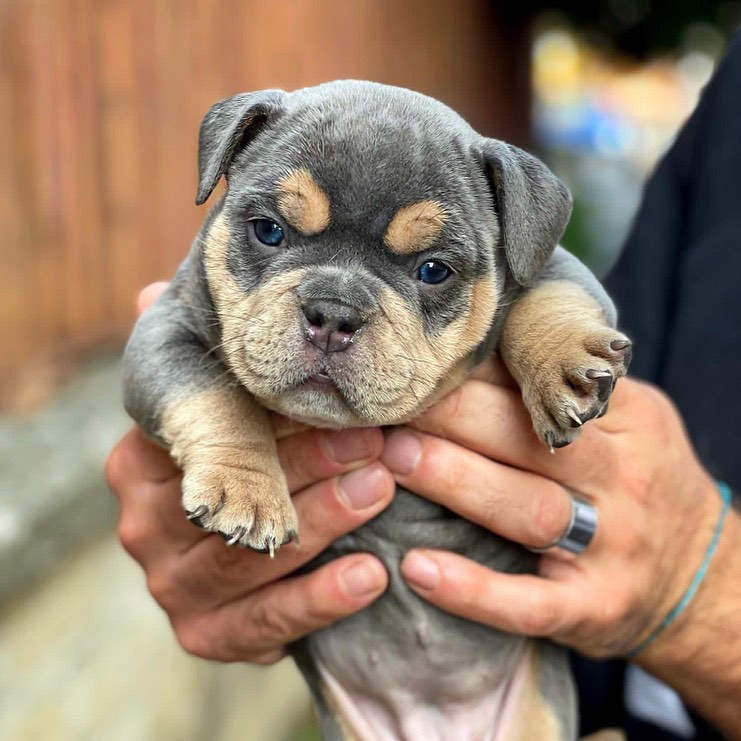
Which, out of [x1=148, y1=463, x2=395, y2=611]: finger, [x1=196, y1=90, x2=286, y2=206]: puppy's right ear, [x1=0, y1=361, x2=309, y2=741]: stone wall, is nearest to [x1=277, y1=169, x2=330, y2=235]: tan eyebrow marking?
[x1=196, y1=90, x2=286, y2=206]: puppy's right ear

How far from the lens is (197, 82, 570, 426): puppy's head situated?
2375mm

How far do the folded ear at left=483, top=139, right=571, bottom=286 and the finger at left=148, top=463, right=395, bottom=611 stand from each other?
0.72 meters

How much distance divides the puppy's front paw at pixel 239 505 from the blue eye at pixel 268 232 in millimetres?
601

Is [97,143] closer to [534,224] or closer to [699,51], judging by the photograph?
[534,224]

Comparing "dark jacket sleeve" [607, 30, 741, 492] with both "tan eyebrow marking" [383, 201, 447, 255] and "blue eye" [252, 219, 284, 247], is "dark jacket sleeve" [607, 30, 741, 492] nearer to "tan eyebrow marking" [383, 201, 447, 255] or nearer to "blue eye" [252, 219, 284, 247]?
"tan eyebrow marking" [383, 201, 447, 255]

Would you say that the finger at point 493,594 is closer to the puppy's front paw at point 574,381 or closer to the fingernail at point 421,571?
the fingernail at point 421,571

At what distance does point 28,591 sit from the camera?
483 centimetres

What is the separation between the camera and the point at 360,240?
2.44 meters

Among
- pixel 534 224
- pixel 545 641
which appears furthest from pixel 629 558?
pixel 534 224

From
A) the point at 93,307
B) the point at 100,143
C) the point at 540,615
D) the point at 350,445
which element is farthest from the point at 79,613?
the point at 540,615

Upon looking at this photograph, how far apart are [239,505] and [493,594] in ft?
2.61

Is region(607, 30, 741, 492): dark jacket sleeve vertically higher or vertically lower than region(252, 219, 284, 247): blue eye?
lower

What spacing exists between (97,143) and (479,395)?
12.5ft

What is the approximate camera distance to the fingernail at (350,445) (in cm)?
271
